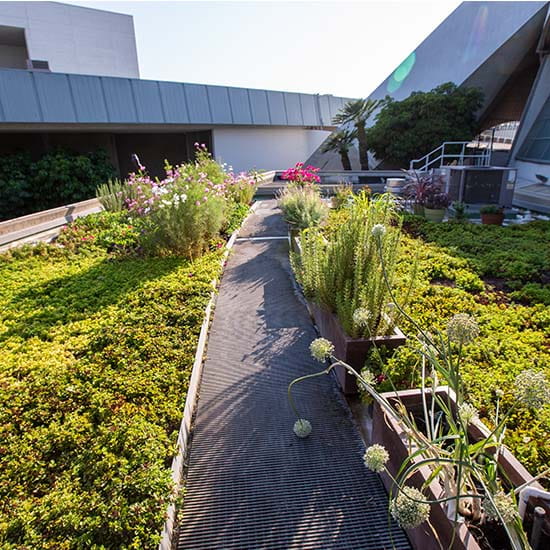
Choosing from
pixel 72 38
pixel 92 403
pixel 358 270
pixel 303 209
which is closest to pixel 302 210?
pixel 303 209

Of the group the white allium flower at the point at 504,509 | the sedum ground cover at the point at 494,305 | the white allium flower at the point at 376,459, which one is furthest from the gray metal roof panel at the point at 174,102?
the white allium flower at the point at 504,509

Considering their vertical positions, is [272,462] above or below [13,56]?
below

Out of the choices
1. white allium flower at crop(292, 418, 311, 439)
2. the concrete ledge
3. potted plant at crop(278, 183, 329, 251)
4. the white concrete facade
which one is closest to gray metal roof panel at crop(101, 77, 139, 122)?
the concrete ledge

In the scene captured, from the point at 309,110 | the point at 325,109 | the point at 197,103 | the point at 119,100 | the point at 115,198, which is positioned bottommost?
the point at 115,198

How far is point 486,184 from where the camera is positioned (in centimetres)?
1061

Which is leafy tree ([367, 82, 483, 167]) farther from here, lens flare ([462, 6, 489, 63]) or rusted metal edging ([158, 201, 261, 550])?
rusted metal edging ([158, 201, 261, 550])

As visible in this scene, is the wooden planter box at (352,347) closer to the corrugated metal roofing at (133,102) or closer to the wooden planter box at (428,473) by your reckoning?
the wooden planter box at (428,473)

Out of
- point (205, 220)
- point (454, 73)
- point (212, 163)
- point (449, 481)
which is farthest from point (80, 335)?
point (454, 73)

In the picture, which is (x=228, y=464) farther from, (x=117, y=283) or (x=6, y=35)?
(x=6, y=35)

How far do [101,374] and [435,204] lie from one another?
27.6 feet

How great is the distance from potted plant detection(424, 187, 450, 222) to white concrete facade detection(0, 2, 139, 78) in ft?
78.8

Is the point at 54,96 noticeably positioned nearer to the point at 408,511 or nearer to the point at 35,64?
the point at 35,64

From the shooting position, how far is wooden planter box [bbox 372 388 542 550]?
60.5 inches

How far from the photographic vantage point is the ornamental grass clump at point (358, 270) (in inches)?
118
